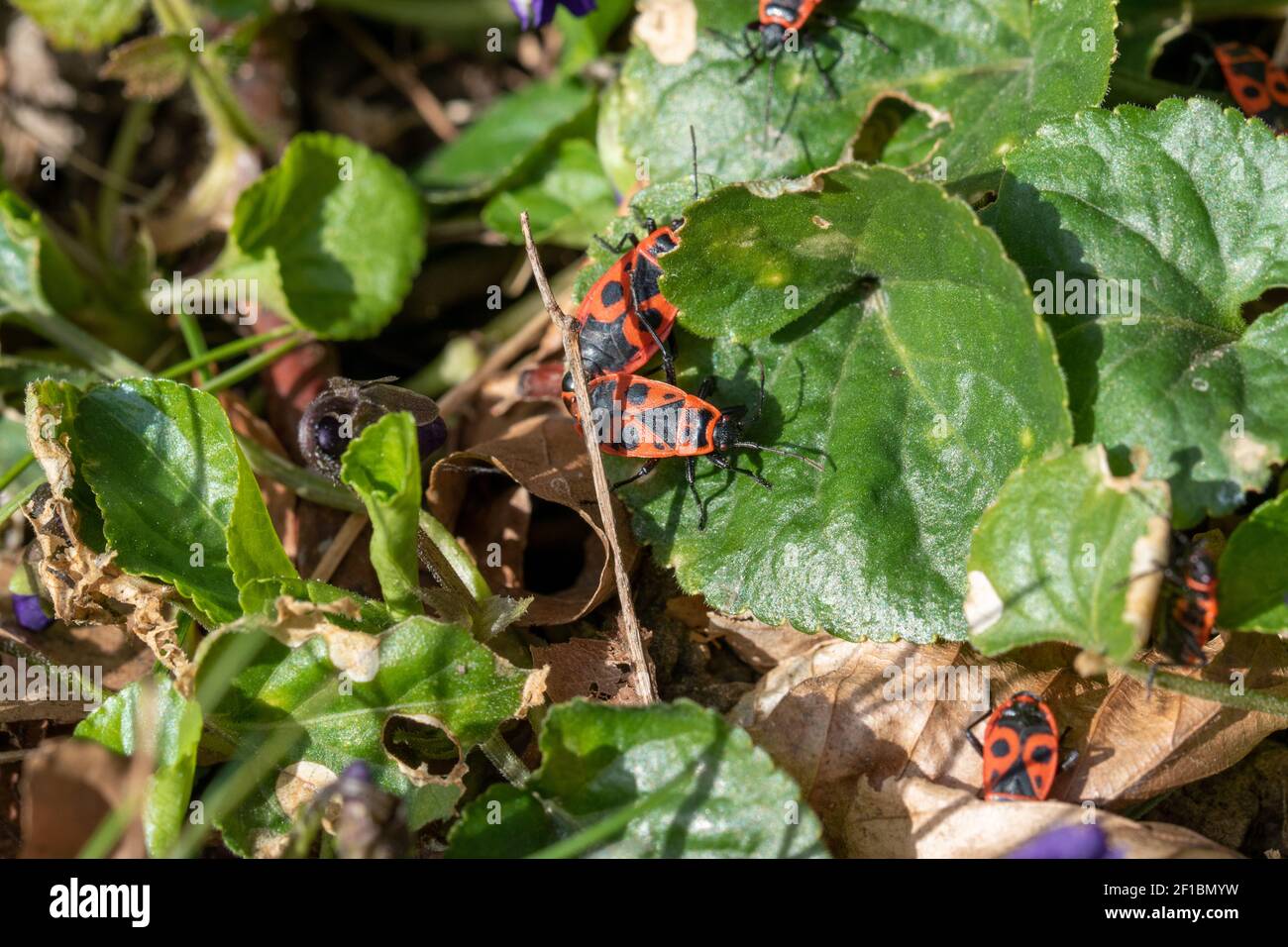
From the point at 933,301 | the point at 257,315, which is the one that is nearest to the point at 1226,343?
the point at 933,301

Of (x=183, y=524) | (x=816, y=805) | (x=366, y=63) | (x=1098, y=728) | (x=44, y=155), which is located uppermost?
(x=366, y=63)

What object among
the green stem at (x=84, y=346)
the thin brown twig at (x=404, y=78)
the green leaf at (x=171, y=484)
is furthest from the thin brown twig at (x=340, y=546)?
the thin brown twig at (x=404, y=78)

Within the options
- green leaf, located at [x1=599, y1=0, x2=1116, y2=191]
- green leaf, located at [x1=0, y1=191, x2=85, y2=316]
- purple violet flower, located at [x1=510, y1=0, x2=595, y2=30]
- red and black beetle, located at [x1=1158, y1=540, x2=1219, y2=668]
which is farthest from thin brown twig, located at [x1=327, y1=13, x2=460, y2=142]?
red and black beetle, located at [x1=1158, y1=540, x2=1219, y2=668]

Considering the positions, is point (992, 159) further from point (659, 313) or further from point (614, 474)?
point (614, 474)

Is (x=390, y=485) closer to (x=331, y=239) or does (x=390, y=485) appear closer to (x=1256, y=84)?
(x=331, y=239)

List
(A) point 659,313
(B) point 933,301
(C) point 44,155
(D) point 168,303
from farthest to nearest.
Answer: (C) point 44,155 → (D) point 168,303 → (A) point 659,313 → (B) point 933,301

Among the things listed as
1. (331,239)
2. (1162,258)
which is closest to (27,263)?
(331,239)
